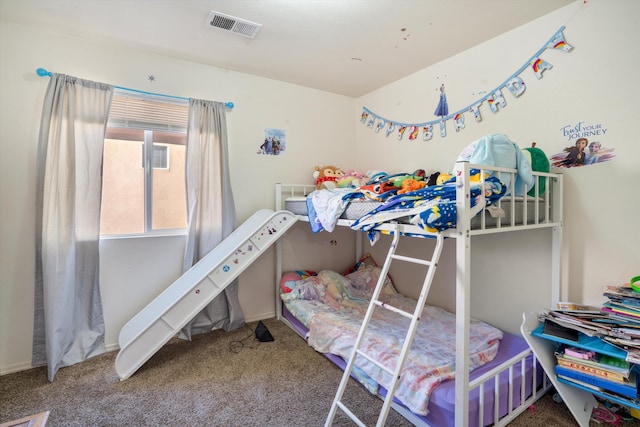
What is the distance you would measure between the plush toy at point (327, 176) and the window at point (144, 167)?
4.38 ft

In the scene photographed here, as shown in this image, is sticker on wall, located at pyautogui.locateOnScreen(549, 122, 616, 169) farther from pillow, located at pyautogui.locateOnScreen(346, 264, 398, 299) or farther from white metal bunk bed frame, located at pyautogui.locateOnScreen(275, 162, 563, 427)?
pillow, located at pyautogui.locateOnScreen(346, 264, 398, 299)

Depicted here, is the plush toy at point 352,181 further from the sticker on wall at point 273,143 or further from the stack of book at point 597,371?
the stack of book at point 597,371

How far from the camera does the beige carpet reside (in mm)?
1750

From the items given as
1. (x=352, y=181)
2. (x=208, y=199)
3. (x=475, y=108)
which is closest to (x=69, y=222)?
(x=208, y=199)

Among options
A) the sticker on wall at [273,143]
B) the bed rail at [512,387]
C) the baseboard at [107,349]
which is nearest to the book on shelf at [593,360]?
the bed rail at [512,387]

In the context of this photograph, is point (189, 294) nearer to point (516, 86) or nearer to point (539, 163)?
point (539, 163)

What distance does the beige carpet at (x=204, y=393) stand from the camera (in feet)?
5.74

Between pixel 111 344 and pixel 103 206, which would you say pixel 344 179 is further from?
pixel 111 344

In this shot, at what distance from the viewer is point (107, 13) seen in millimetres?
2043

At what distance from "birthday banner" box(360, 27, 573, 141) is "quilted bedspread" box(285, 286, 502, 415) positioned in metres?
1.63

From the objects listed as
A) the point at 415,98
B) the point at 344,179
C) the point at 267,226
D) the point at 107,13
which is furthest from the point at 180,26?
the point at 415,98

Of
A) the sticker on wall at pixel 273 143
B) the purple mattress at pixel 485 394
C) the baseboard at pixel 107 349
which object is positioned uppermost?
the sticker on wall at pixel 273 143

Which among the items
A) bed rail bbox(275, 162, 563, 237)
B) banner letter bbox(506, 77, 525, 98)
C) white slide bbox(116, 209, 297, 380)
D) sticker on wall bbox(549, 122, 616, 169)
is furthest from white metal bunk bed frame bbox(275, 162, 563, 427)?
white slide bbox(116, 209, 297, 380)

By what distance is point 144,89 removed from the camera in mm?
2607
